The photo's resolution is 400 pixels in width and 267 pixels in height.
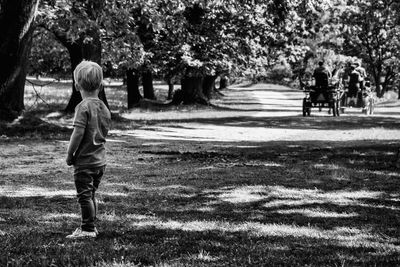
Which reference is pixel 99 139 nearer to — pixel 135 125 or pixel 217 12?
pixel 135 125

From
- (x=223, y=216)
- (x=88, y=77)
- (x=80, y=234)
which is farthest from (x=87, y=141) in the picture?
(x=223, y=216)

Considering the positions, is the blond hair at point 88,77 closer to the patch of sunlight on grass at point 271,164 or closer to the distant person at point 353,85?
the patch of sunlight on grass at point 271,164

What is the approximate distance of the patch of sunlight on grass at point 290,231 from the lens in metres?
5.37

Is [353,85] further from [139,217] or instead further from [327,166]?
[139,217]

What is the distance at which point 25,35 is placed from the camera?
1550 cm

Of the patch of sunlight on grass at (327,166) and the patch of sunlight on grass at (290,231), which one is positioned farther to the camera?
the patch of sunlight on grass at (327,166)

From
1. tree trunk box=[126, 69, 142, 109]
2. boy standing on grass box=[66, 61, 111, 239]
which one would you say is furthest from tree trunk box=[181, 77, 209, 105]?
boy standing on grass box=[66, 61, 111, 239]

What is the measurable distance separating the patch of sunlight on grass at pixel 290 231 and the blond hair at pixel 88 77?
150 cm

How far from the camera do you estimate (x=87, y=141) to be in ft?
17.7

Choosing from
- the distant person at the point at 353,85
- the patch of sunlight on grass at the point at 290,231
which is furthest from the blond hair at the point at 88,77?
the distant person at the point at 353,85

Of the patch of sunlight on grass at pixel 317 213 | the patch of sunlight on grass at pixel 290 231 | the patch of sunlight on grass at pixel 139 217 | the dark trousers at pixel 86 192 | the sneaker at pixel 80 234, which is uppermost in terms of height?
the dark trousers at pixel 86 192

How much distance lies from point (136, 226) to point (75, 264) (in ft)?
5.11

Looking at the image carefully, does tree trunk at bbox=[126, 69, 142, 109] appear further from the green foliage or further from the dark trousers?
the dark trousers

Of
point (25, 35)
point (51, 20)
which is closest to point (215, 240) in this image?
point (25, 35)
